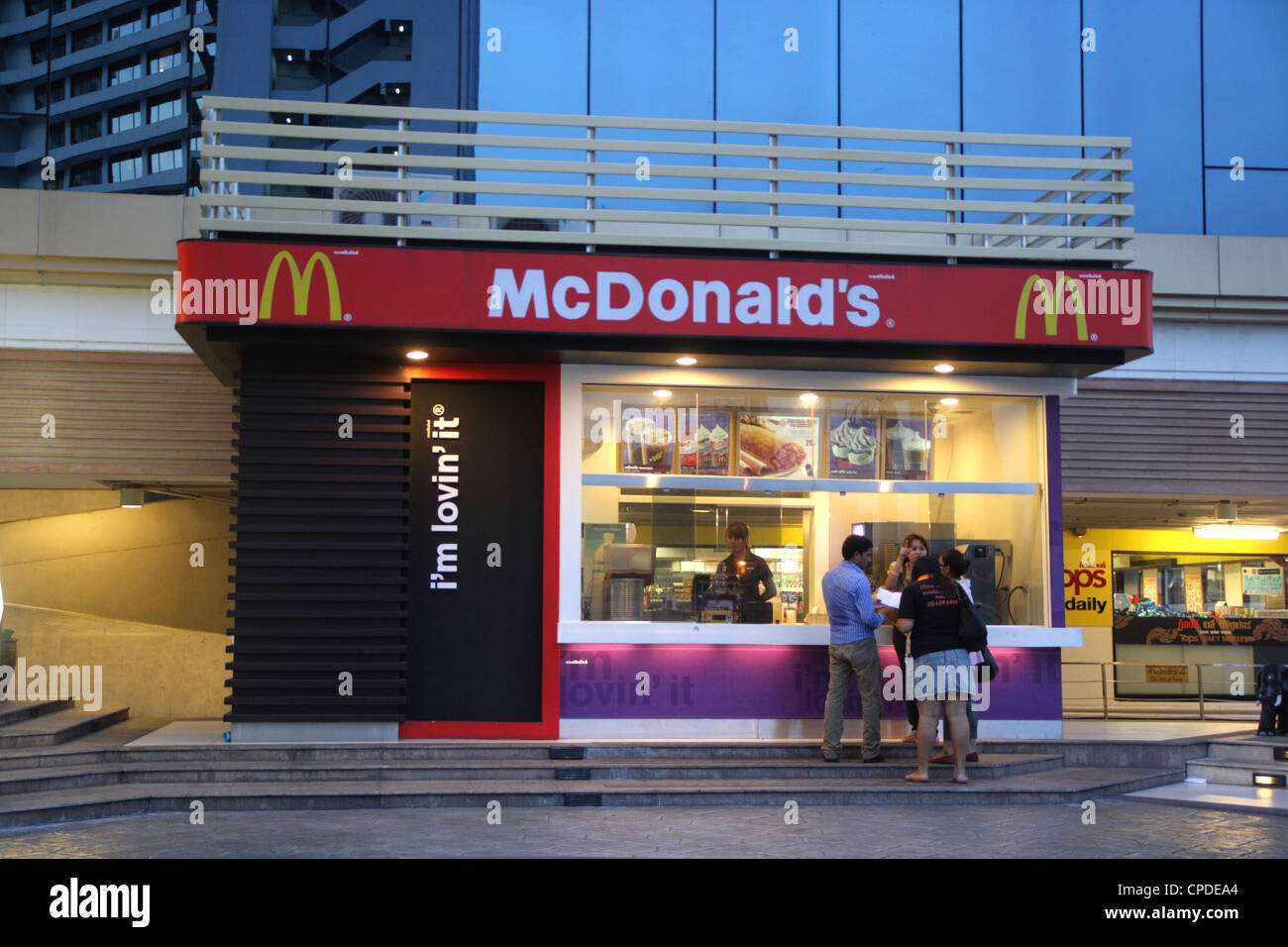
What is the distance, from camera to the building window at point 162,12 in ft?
52.2


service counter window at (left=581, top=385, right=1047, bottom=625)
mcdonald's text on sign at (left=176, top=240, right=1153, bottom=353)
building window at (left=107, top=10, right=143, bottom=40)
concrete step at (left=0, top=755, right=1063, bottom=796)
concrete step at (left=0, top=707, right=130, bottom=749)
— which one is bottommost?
concrete step at (left=0, top=755, right=1063, bottom=796)

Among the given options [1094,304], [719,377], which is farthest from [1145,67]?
[719,377]

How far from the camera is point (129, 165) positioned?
15.0 meters

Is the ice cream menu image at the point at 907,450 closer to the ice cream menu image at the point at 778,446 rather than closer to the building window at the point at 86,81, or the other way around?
the ice cream menu image at the point at 778,446

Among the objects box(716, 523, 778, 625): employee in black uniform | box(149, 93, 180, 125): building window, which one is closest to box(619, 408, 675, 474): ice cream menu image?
box(716, 523, 778, 625): employee in black uniform

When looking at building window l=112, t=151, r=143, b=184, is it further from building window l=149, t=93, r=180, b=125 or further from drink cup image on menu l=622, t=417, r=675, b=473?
drink cup image on menu l=622, t=417, r=675, b=473

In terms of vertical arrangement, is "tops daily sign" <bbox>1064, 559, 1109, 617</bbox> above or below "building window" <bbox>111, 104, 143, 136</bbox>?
below

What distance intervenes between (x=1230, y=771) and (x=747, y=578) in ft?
14.6

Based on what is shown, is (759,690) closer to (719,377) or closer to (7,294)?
(719,377)

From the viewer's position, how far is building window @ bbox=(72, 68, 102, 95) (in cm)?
1471

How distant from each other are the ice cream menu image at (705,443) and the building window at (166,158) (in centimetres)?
836

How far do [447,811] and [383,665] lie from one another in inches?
71.3

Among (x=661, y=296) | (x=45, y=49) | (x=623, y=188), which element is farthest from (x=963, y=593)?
(x=45, y=49)

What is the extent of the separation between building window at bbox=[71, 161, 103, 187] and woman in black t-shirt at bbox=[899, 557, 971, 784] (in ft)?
35.6
